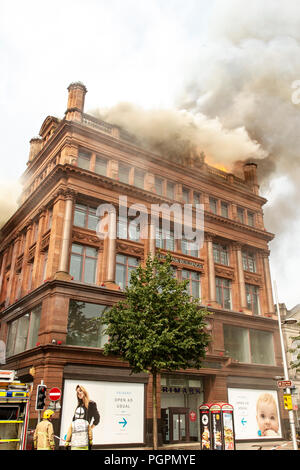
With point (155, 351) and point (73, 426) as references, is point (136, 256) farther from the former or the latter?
point (73, 426)

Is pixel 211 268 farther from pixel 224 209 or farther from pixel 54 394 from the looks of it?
pixel 54 394

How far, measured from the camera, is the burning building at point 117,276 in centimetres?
2447

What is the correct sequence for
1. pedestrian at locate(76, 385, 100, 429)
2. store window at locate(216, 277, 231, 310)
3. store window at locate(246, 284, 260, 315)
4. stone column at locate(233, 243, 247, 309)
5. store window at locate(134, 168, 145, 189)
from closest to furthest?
1. pedestrian at locate(76, 385, 100, 429)
2. store window at locate(134, 168, 145, 189)
3. store window at locate(216, 277, 231, 310)
4. stone column at locate(233, 243, 247, 309)
5. store window at locate(246, 284, 260, 315)

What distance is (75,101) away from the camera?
30.9m

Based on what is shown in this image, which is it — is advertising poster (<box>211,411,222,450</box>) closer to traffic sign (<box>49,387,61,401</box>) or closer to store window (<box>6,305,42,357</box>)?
traffic sign (<box>49,387,61,401</box>)

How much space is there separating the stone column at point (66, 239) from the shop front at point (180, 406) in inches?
405

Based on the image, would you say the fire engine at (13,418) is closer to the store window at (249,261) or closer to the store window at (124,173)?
the store window at (124,173)

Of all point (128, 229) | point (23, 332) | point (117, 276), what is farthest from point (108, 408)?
point (128, 229)

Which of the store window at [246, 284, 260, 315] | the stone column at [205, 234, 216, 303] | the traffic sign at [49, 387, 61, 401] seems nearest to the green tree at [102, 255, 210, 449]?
Answer: the traffic sign at [49, 387, 61, 401]

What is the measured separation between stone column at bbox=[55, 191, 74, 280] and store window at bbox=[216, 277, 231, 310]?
558 inches

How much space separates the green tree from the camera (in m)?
19.5

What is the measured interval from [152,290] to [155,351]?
3328 millimetres

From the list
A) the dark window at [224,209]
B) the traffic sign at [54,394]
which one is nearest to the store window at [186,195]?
the dark window at [224,209]

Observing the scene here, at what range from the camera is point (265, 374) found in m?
32.7
